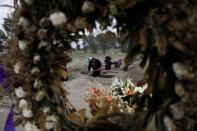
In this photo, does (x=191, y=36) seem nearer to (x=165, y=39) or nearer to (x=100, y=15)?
(x=165, y=39)

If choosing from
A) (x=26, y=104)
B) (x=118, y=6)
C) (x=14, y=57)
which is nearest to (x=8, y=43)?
(x=14, y=57)

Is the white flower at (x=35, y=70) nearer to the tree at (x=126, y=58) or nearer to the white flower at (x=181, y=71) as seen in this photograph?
the tree at (x=126, y=58)

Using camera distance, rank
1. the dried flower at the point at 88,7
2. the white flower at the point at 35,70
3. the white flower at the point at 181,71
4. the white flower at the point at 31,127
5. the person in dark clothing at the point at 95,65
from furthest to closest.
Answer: the person in dark clothing at the point at 95,65, the white flower at the point at 31,127, the white flower at the point at 35,70, the dried flower at the point at 88,7, the white flower at the point at 181,71

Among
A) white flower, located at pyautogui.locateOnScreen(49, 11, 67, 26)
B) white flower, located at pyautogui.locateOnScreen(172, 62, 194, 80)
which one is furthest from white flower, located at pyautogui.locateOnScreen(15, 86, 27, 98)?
white flower, located at pyautogui.locateOnScreen(172, 62, 194, 80)

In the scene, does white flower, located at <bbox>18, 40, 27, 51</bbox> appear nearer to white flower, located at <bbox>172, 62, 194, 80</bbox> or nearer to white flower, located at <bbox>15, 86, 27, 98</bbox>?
white flower, located at <bbox>15, 86, 27, 98</bbox>

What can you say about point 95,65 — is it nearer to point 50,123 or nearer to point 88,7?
point 50,123

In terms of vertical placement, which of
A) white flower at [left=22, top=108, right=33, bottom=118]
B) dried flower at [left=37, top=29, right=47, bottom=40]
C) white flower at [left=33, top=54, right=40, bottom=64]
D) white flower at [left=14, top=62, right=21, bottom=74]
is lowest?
white flower at [left=22, top=108, right=33, bottom=118]

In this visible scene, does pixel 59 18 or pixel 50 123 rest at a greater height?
pixel 59 18

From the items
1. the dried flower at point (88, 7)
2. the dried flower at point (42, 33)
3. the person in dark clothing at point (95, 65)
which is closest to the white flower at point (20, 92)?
the dried flower at point (42, 33)

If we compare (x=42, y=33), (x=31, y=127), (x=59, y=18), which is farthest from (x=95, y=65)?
(x=59, y=18)

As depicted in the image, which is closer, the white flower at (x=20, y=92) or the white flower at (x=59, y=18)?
the white flower at (x=59, y=18)

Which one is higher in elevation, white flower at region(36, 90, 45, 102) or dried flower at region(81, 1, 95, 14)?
dried flower at region(81, 1, 95, 14)

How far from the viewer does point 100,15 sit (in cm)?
284

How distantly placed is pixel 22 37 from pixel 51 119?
0.47 m
